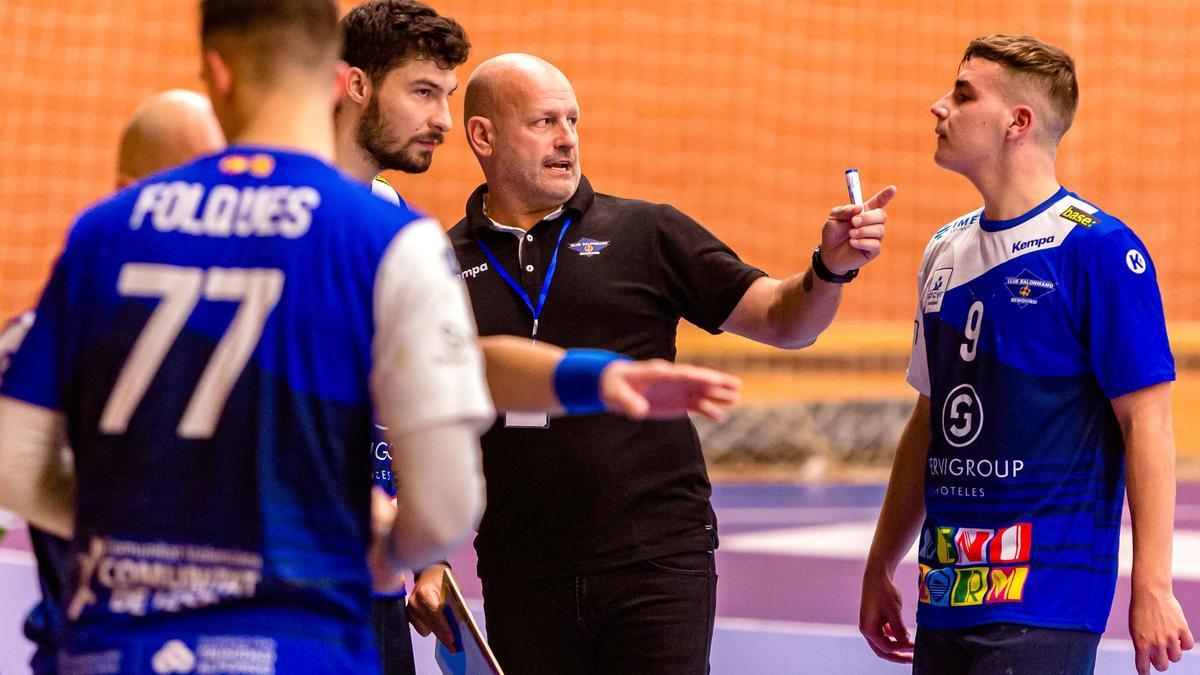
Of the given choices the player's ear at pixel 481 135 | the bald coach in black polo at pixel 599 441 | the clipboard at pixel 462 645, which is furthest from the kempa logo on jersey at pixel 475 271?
the clipboard at pixel 462 645

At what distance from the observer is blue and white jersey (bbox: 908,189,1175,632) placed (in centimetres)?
360

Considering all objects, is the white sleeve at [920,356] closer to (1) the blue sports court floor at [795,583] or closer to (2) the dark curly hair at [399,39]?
(2) the dark curly hair at [399,39]

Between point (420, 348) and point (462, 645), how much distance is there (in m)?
1.95

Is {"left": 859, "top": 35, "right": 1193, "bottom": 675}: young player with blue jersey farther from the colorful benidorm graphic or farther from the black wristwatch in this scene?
the black wristwatch

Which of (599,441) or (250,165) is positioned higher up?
(250,165)

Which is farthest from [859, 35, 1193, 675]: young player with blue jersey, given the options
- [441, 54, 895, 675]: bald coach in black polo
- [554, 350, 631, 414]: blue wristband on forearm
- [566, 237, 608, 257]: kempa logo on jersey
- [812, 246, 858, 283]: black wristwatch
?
[554, 350, 631, 414]: blue wristband on forearm

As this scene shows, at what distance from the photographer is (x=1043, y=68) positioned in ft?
12.8

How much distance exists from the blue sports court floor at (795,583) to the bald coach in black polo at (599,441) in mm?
2380

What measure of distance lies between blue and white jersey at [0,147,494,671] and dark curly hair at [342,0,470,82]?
2.29m

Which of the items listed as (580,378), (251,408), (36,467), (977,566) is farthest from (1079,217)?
(36,467)

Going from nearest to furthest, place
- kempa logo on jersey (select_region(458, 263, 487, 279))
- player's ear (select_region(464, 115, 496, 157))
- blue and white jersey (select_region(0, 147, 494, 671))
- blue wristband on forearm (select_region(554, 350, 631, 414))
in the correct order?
blue and white jersey (select_region(0, 147, 494, 671)), blue wristband on forearm (select_region(554, 350, 631, 414)), kempa logo on jersey (select_region(458, 263, 487, 279)), player's ear (select_region(464, 115, 496, 157))

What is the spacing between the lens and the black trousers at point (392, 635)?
13.0ft

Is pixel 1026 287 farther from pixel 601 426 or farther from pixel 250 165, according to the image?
pixel 250 165

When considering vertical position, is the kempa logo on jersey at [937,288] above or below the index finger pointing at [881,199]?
below
